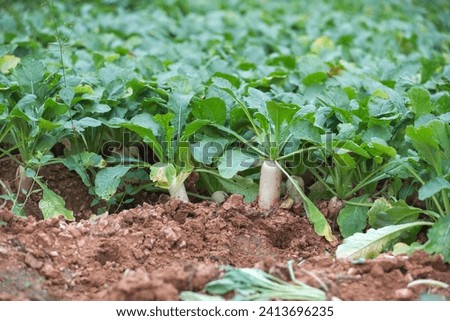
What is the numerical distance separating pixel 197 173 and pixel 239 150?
1.06 feet

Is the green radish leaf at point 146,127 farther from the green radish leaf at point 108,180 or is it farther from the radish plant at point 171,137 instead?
the green radish leaf at point 108,180

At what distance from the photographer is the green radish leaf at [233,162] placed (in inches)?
134

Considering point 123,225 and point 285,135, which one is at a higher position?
point 285,135

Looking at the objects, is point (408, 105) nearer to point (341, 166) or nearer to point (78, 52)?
point (341, 166)

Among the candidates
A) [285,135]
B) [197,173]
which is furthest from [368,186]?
[197,173]

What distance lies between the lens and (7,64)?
4.21m

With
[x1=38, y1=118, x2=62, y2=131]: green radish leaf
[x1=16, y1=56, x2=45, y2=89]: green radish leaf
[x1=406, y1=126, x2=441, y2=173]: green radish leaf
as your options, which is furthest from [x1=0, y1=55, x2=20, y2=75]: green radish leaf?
[x1=406, y1=126, x2=441, y2=173]: green radish leaf

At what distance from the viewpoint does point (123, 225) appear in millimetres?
3326

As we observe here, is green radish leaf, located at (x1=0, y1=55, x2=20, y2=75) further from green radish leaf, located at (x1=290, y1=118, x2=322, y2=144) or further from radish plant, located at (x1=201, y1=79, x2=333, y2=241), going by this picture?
green radish leaf, located at (x1=290, y1=118, x2=322, y2=144)

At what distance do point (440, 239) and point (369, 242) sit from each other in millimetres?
299

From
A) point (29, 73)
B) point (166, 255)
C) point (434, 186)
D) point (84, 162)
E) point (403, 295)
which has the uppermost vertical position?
point (29, 73)

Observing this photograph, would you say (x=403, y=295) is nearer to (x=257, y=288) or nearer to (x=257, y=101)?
(x=257, y=288)

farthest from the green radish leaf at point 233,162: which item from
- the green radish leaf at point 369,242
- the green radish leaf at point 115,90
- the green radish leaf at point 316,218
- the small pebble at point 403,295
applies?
the small pebble at point 403,295

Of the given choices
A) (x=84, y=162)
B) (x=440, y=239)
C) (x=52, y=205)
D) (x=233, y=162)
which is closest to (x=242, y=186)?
(x=233, y=162)
